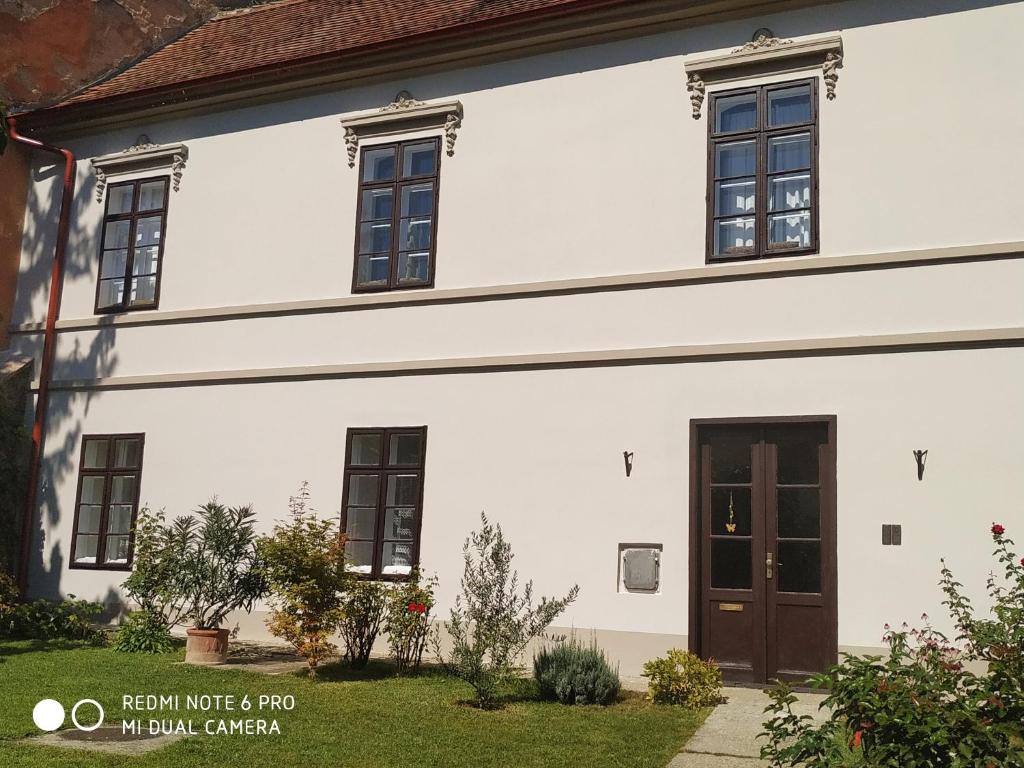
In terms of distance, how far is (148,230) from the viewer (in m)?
14.1

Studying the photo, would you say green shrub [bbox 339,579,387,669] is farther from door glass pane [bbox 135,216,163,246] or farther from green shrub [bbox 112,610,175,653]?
door glass pane [bbox 135,216,163,246]

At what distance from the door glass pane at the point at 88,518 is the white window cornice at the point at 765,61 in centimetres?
885

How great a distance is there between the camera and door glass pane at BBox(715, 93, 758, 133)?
1059 centimetres

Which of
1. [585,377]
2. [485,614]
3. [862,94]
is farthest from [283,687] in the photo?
[862,94]

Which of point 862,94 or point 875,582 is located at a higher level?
point 862,94

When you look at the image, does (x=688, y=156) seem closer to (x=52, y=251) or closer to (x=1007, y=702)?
(x=1007, y=702)

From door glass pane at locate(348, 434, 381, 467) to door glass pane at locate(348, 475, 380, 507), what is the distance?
0.51ft

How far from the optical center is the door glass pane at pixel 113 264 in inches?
560

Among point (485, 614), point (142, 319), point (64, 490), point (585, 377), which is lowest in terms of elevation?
point (485, 614)

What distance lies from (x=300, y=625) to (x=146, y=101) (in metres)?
7.69

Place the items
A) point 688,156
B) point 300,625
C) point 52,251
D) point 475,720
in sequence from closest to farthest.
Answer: point 475,720
point 300,625
point 688,156
point 52,251

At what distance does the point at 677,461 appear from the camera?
1026cm

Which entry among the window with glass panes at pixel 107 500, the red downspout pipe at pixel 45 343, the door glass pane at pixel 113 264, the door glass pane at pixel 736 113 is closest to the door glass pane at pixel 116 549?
the window with glass panes at pixel 107 500

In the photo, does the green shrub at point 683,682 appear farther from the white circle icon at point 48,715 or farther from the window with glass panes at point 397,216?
the window with glass panes at point 397,216
